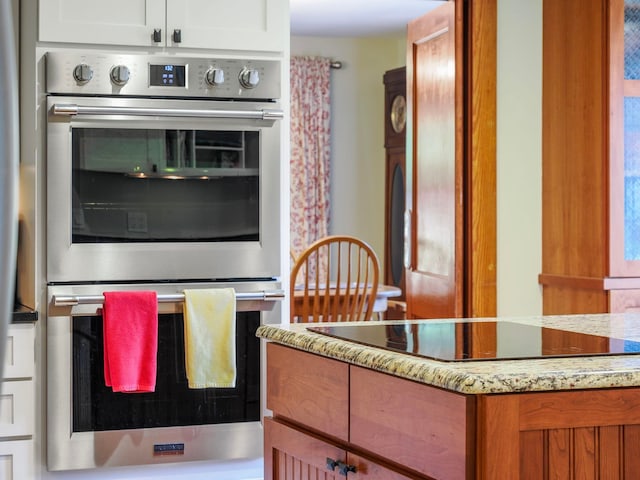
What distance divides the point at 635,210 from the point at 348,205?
424 centimetres

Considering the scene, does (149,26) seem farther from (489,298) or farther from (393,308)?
(393,308)

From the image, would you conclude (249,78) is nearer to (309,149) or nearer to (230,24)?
(230,24)

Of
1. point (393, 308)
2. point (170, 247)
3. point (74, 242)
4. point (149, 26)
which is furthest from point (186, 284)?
point (393, 308)

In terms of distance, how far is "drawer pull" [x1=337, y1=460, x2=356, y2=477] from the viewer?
1433 millimetres

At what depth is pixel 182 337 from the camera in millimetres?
2904

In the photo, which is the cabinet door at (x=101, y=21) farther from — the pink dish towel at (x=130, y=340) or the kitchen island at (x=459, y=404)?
the kitchen island at (x=459, y=404)

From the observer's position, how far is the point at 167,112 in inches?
113

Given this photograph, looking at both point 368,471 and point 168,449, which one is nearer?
point 368,471

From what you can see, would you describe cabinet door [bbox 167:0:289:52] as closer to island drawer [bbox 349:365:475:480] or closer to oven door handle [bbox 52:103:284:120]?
oven door handle [bbox 52:103:284:120]

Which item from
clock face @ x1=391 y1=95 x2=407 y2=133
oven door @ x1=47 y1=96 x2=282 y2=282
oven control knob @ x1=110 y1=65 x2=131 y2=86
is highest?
clock face @ x1=391 y1=95 x2=407 y2=133

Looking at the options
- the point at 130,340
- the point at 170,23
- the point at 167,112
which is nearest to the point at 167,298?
the point at 130,340

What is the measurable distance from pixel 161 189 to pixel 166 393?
0.67 m

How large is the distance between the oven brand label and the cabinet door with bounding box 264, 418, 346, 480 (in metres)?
1.23

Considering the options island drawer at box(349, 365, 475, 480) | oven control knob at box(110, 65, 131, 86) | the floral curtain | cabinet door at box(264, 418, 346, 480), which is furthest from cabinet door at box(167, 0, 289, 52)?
the floral curtain
